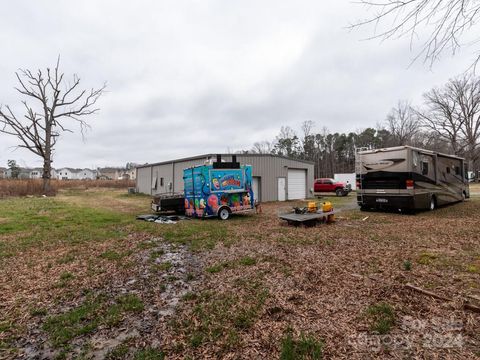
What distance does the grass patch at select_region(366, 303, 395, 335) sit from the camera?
2661mm

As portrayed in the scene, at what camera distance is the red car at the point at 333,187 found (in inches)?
947

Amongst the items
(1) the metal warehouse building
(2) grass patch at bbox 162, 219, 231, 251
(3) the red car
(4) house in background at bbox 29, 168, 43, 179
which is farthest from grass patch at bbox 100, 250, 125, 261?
(4) house in background at bbox 29, 168, 43, 179

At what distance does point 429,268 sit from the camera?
170 inches

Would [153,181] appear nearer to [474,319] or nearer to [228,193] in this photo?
[228,193]

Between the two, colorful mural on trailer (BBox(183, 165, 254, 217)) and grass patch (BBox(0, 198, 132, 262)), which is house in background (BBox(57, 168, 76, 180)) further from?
colorful mural on trailer (BBox(183, 165, 254, 217))

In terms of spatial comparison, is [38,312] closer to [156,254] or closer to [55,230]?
[156,254]

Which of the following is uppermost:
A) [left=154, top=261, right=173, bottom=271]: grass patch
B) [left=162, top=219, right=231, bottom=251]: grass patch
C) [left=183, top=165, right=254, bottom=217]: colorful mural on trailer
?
[left=183, top=165, right=254, bottom=217]: colorful mural on trailer

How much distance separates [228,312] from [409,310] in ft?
6.95

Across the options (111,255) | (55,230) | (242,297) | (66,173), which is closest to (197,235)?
(111,255)

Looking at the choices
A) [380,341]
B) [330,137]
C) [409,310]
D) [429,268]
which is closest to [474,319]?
[409,310]

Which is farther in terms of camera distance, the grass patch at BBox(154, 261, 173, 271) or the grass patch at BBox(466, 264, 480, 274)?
the grass patch at BBox(154, 261, 173, 271)

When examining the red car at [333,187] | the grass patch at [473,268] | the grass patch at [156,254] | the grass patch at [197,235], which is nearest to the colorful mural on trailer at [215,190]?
the grass patch at [197,235]

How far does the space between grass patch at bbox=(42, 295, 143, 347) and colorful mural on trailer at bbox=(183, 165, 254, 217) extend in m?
7.27

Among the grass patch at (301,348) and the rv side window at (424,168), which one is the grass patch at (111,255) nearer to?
the grass patch at (301,348)
